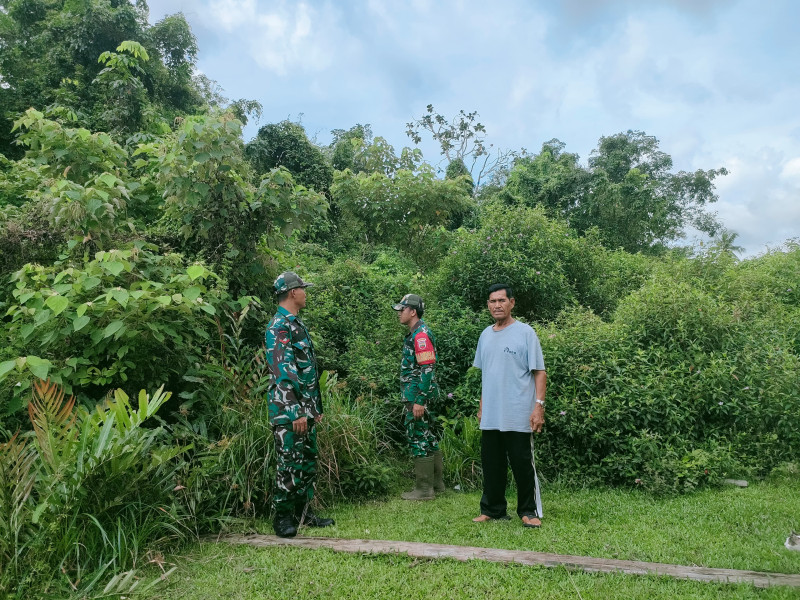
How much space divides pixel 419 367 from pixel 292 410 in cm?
143

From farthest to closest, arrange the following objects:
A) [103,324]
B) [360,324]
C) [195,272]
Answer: [360,324] → [103,324] → [195,272]

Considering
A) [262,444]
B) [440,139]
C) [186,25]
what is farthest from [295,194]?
[440,139]

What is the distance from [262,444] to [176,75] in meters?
16.9

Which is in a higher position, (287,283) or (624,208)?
(624,208)

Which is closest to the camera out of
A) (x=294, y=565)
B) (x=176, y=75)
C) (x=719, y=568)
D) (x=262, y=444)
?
(x=719, y=568)

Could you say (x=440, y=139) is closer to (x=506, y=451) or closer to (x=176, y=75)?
(x=176, y=75)

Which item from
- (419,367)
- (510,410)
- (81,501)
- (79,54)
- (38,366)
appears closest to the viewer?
(81,501)

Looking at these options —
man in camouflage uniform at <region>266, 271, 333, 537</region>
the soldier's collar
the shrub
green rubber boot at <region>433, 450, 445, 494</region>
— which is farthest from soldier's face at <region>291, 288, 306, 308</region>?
green rubber boot at <region>433, 450, 445, 494</region>

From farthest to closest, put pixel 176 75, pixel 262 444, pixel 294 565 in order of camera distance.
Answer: pixel 176 75 < pixel 262 444 < pixel 294 565

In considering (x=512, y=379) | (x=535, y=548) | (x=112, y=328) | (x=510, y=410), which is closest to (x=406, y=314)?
(x=512, y=379)

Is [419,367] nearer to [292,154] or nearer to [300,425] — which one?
[300,425]

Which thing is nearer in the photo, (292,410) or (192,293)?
(292,410)

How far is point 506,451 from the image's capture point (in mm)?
4273

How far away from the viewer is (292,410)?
13.5 feet
